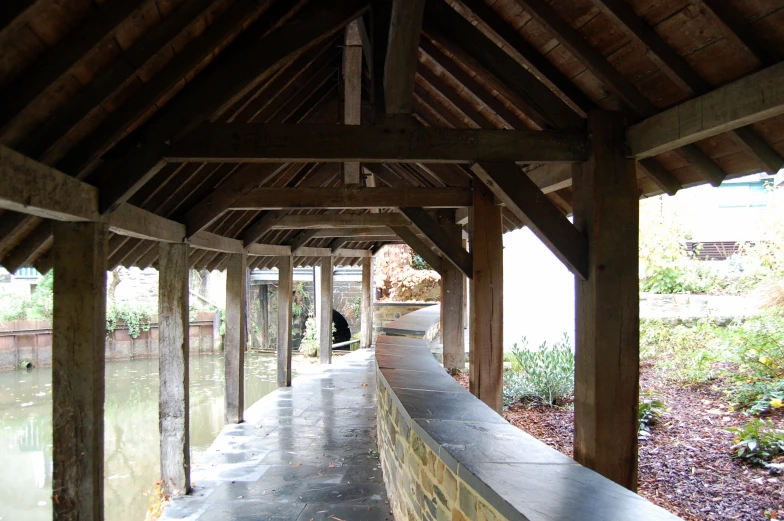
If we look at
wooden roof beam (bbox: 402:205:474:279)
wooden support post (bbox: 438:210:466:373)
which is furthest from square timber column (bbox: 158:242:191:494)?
wooden support post (bbox: 438:210:466:373)

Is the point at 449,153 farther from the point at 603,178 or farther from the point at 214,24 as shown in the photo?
the point at 214,24

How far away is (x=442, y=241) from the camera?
227 inches

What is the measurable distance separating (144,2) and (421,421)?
8.20 feet

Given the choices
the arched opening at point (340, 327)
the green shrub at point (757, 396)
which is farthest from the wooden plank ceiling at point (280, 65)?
the arched opening at point (340, 327)

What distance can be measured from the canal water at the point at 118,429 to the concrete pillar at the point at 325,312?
2495mm

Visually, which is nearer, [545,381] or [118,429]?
[545,381]

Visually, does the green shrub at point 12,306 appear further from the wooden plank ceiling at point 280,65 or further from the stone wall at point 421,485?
the stone wall at point 421,485

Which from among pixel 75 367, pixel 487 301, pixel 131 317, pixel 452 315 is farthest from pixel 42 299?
pixel 487 301

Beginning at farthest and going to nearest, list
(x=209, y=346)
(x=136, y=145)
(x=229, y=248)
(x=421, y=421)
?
1. (x=209, y=346)
2. (x=229, y=248)
3. (x=136, y=145)
4. (x=421, y=421)

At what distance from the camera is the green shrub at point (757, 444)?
3.73m

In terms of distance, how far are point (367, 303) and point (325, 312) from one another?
2.18 m

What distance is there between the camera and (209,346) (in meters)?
20.4

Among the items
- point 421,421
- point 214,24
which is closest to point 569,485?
point 421,421

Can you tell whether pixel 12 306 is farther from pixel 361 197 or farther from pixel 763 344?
pixel 763 344
